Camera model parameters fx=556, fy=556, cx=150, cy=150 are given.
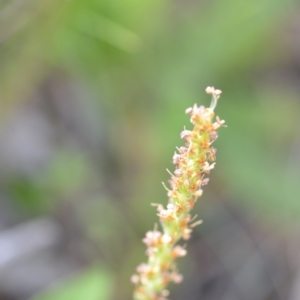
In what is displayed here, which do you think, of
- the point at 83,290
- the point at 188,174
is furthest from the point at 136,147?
the point at 188,174

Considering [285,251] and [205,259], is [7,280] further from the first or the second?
[285,251]

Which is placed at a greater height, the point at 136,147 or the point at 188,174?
the point at 136,147

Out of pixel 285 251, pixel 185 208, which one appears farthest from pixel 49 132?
pixel 185 208

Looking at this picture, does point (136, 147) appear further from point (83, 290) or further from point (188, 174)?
point (188, 174)

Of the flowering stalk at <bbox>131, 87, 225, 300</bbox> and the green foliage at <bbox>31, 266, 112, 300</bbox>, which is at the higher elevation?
the green foliage at <bbox>31, 266, 112, 300</bbox>

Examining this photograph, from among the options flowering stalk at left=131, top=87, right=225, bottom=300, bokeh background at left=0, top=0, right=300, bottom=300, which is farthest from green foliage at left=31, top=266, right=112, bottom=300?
flowering stalk at left=131, top=87, right=225, bottom=300

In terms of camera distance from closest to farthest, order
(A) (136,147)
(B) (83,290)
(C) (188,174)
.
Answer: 1. (C) (188,174)
2. (B) (83,290)
3. (A) (136,147)

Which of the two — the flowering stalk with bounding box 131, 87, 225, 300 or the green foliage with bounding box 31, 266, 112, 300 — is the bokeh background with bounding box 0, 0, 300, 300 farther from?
the flowering stalk with bounding box 131, 87, 225, 300

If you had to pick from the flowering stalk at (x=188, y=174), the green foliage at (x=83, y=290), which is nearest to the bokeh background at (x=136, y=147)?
the green foliage at (x=83, y=290)

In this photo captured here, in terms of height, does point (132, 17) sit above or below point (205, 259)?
above
